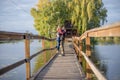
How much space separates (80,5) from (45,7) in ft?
22.1

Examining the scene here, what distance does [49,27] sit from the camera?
4797 cm

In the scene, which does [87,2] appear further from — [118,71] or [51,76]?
[51,76]

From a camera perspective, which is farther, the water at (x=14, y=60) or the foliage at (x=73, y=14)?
the foliage at (x=73, y=14)

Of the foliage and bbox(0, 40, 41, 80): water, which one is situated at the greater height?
the foliage

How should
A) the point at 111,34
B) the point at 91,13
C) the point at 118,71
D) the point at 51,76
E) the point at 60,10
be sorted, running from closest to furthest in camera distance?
1. the point at 111,34
2. the point at 51,76
3. the point at 118,71
4. the point at 91,13
5. the point at 60,10

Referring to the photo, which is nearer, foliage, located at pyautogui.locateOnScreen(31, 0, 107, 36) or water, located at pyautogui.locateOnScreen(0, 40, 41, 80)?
water, located at pyautogui.locateOnScreen(0, 40, 41, 80)

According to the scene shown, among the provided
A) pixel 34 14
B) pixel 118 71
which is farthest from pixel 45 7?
pixel 118 71

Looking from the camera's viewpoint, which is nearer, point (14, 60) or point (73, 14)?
point (14, 60)

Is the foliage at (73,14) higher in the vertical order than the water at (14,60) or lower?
higher

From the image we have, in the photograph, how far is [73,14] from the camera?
45.1m

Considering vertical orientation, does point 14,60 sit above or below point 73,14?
below

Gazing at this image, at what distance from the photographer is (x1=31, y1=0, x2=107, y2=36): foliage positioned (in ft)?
142

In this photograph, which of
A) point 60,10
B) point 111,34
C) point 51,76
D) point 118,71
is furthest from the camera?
point 60,10

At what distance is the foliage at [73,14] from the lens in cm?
4331
